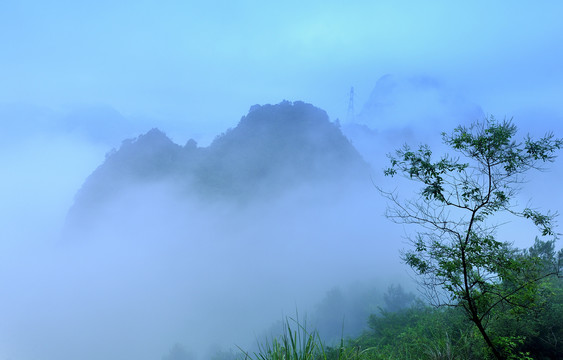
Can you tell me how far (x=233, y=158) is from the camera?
96625mm

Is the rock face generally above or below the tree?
above

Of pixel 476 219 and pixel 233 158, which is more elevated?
pixel 233 158

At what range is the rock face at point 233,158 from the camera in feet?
321

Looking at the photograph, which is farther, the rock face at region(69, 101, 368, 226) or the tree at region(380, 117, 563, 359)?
the rock face at region(69, 101, 368, 226)

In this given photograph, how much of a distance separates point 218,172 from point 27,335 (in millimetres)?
64412

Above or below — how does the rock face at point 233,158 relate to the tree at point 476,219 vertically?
above

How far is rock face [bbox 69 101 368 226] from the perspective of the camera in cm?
9781

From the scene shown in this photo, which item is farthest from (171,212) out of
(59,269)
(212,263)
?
(59,269)

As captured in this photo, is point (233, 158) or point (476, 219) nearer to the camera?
point (476, 219)

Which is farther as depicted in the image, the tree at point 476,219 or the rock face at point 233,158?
the rock face at point 233,158

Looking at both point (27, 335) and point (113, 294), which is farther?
point (113, 294)

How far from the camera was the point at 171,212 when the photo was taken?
4796 inches

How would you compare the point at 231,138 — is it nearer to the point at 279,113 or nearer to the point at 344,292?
the point at 279,113

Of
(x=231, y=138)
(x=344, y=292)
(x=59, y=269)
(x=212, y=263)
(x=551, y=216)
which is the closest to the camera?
(x=551, y=216)
